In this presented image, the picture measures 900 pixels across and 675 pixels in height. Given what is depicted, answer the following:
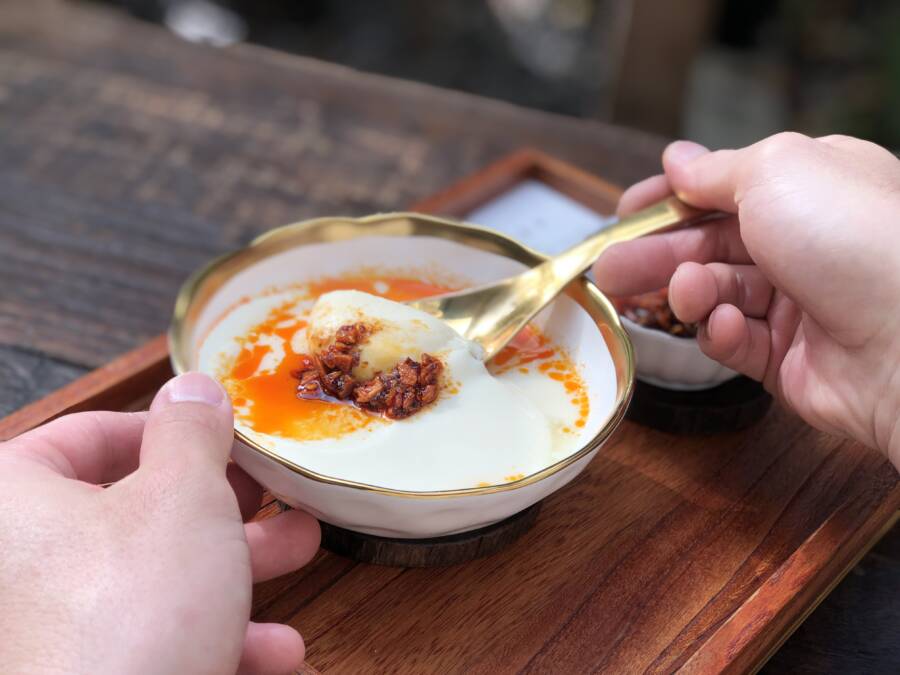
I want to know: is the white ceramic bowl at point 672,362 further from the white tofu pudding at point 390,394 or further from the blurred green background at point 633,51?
the blurred green background at point 633,51

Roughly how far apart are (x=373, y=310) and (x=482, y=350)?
6.0 inches

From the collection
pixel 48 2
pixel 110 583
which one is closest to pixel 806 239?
pixel 110 583

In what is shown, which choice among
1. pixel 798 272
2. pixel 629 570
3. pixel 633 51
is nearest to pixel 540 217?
pixel 798 272

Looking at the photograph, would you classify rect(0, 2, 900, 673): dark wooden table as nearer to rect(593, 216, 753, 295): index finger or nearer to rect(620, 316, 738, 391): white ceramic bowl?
rect(620, 316, 738, 391): white ceramic bowl

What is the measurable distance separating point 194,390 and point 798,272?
2.32 feet

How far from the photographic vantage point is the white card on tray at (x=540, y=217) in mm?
1713

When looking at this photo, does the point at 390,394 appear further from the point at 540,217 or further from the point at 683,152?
the point at 540,217

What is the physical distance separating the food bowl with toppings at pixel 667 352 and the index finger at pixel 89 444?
64 cm

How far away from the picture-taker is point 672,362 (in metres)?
1.29

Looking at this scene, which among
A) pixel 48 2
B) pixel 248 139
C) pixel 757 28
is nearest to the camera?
pixel 248 139

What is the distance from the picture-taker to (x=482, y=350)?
1228mm

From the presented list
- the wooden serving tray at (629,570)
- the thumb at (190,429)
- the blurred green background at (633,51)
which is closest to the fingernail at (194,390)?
the thumb at (190,429)

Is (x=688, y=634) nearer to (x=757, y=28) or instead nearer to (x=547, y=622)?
(x=547, y=622)

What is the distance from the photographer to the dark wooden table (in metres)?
1.56
